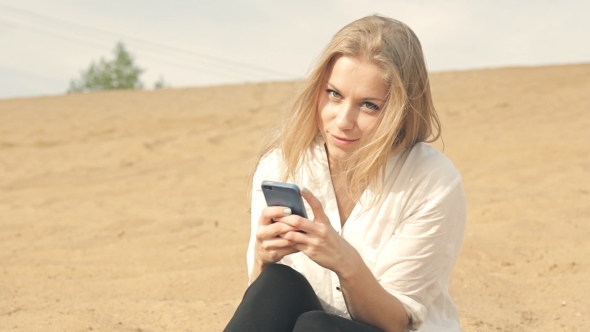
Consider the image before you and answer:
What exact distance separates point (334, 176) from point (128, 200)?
4.08 meters

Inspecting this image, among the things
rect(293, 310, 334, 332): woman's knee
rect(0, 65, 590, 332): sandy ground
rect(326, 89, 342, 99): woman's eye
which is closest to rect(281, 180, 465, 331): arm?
rect(293, 310, 334, 332): woman's knee

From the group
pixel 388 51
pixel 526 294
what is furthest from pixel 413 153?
pixel 526 294

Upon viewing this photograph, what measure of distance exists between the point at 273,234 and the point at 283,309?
260mm

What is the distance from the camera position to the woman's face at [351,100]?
2211mm

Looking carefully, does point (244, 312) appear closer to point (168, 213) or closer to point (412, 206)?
point (412, 206)

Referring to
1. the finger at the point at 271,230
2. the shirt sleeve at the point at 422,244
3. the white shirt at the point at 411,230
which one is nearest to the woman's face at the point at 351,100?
the white shirt at the point at 411,230

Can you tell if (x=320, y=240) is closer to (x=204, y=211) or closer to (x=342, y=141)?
(x=342, y=141)

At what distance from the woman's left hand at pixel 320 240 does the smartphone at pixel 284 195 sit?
27mm

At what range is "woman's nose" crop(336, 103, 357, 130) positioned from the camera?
2.22 m

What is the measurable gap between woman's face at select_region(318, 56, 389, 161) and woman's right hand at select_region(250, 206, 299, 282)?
0.35 metres

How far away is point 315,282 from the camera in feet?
8.12

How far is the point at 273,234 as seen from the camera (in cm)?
214

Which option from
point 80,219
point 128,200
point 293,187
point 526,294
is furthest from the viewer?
point 128,200

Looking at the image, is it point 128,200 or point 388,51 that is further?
A: point 128,200
